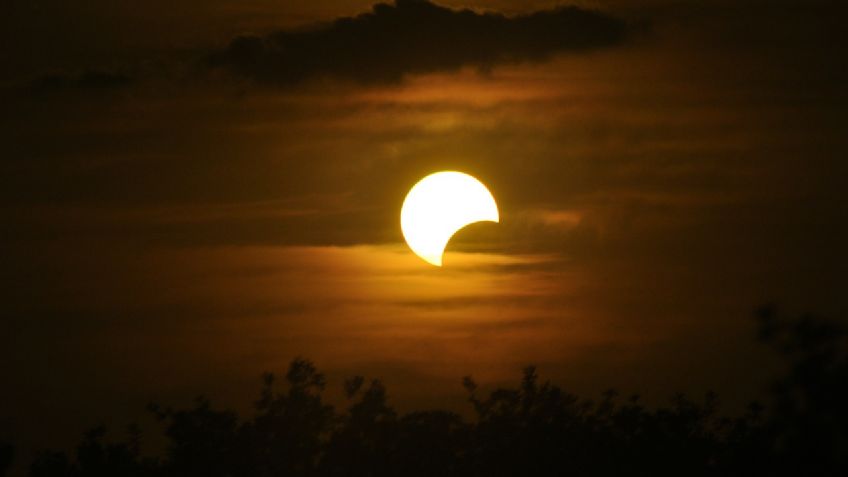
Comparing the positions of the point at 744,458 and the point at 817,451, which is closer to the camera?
the point at 817,451

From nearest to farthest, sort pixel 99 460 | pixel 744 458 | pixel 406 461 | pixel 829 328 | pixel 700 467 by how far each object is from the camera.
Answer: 1. pixel 829 328
2. pixel 744 458
3. pixel 700 467
4. pixel 406 461
5. pixel 99 460

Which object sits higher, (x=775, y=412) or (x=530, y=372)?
(x=530, y=372)

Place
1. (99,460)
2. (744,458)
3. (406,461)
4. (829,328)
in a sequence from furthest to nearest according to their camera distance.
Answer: (99,460)
(406,461)
(744,458)
(829,328)

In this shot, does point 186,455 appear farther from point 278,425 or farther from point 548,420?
point 548,420

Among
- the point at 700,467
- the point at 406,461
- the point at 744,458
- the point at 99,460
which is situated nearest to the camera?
the point at 744,458

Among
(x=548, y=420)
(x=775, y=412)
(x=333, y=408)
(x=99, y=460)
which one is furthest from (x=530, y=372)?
(x=775, y=412)

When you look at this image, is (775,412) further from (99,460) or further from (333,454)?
(99,460)

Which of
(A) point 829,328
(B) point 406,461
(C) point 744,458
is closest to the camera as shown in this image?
(A) point 829,328

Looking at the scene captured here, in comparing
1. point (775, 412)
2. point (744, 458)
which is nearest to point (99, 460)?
point (744, 458)

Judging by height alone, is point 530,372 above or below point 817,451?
above
